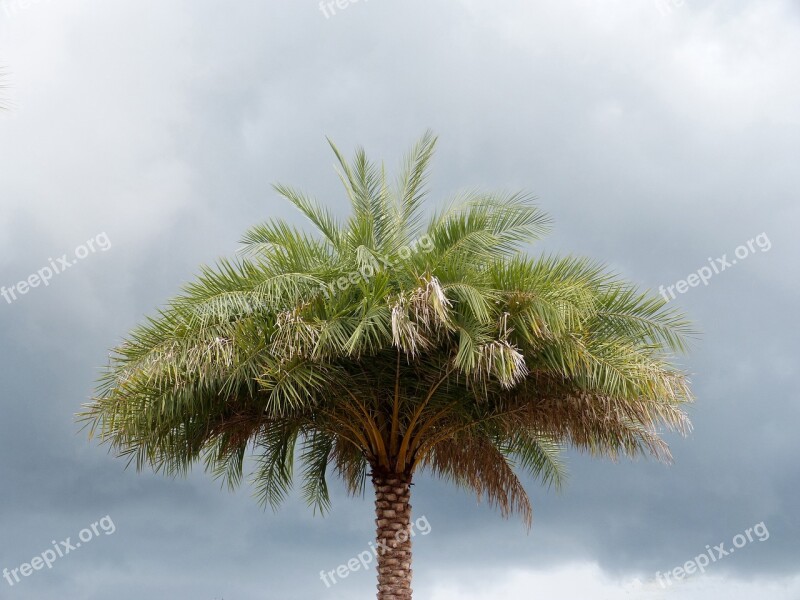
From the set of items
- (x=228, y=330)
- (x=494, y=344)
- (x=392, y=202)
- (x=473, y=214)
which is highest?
(x=392, y=202)

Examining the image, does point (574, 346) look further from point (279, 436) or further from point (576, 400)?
point (279, 436)

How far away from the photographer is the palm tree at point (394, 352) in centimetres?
1416

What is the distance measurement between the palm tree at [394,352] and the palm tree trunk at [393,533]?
0.09ft

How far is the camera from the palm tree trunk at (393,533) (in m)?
16.0

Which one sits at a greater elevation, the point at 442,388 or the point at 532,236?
the point at 532,236

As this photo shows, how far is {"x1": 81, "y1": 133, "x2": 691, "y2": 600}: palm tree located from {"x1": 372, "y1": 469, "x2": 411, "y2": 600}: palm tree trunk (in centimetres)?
3

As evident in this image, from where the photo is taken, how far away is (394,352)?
15.4 meters

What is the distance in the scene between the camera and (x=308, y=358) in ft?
46.8

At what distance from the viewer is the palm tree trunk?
52.6ft

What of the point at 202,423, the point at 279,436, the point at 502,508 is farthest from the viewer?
the point at 502,508

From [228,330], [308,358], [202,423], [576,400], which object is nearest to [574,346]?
[576,400]

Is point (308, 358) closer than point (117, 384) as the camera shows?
Yes

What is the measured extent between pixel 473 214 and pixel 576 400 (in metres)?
3.82

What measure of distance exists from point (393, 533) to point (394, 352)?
3.31 metres
